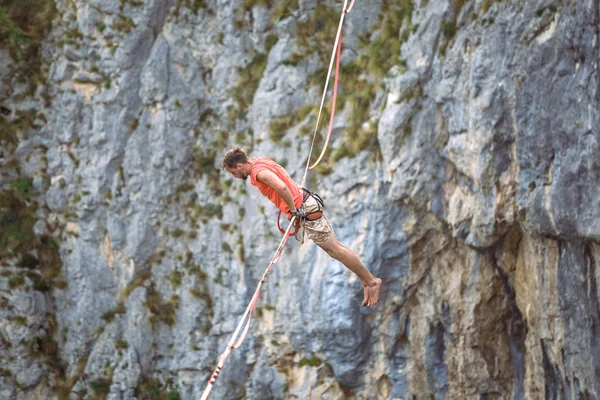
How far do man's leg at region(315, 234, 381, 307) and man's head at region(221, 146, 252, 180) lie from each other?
1.35 meters

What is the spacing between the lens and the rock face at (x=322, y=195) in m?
10.5

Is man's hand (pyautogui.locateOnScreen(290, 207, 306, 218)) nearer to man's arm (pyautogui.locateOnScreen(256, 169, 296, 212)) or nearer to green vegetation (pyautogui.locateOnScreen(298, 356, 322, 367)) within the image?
man's arm (pyautogui.locateOnScreen(256, 169, 296, 212))

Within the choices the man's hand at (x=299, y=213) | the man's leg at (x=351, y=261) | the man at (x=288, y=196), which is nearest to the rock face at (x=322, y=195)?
the man's leg at (x=351, y=261)

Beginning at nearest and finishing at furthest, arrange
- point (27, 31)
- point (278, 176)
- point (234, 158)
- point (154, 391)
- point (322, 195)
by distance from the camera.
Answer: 1. point (234, 158)
2. point (278, 176)
3. point (322, 195)
4. point (154, 391)
5. point (27, 31)

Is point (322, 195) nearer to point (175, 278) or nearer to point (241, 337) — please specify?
point (175, 278)

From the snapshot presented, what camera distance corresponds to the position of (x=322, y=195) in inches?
530

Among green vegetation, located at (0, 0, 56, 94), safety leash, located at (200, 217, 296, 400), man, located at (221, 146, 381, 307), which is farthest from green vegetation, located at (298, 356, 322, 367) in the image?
green vegetation, located at (0, 0, 56, 94)

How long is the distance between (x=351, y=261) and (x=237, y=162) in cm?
190

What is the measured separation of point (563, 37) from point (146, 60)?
8.87 meters

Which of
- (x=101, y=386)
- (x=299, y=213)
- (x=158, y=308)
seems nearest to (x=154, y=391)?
(x=101, y=386)

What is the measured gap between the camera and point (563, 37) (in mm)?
9922

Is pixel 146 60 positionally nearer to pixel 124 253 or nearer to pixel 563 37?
pixel 124 253

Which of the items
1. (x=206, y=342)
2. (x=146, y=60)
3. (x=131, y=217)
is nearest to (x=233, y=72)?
(x=146, y=60)

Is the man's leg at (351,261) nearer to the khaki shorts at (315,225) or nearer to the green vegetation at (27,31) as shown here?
the khaki shorts at (315,225)
